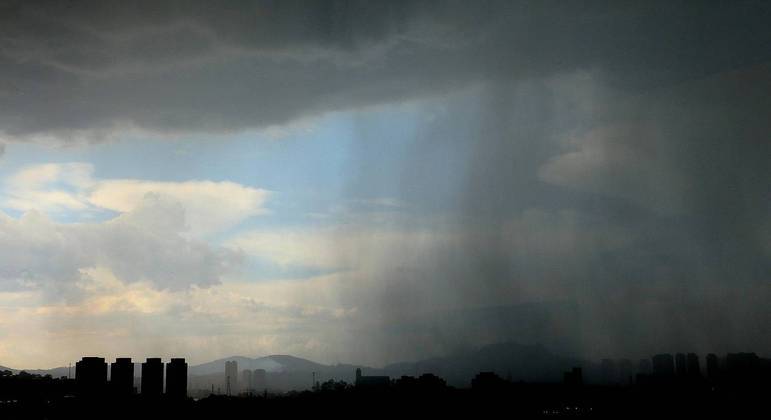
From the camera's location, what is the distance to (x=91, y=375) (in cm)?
8694

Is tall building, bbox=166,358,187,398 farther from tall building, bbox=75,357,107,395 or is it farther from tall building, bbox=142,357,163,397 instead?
tall building, bbox=75,357,107,395

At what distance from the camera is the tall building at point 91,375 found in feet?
281

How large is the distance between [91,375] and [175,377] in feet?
34.1

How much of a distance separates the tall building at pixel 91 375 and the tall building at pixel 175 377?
7911 mm

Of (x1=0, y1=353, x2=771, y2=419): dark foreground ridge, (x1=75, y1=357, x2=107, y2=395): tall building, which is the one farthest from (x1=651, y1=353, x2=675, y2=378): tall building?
(x1=75, y1=357, x2=107, y2=395): tall building

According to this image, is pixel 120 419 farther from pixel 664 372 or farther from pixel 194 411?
pixel 664 372

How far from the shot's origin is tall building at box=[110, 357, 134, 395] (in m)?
89.1

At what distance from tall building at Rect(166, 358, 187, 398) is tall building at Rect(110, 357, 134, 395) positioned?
4915mm

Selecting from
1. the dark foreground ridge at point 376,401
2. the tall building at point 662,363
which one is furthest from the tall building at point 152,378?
the tall building at point 662,363

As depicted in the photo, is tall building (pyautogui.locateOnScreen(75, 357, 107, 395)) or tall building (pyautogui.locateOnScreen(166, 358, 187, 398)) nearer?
tall building (pyautogui.locateOnScreen(75, 357, 107, 395))

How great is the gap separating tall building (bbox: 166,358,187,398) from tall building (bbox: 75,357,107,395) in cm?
791

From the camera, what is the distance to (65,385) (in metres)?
110

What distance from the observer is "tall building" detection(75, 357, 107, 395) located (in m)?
85.7

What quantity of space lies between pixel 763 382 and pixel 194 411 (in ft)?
256
